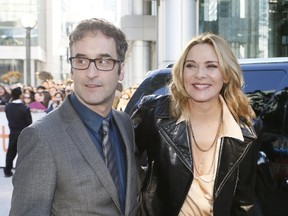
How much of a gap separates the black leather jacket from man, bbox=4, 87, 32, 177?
23.8 feet

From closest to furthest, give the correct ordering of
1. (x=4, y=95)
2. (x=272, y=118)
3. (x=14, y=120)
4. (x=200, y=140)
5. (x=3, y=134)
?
(x=200, y=140), (x=272, y=118), (x=14, y=120), (x=3, y=134), (x=4, y=95)

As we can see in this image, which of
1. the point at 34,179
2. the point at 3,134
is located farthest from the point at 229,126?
the point at 3,134

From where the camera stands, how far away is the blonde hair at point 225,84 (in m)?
2.69

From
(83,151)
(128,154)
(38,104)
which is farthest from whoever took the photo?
(38,104)

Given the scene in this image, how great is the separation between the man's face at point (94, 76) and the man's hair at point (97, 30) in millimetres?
19

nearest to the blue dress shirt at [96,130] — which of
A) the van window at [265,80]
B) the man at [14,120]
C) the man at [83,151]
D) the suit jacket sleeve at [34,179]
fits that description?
the man at [83,151]

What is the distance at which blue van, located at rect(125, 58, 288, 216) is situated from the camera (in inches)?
142

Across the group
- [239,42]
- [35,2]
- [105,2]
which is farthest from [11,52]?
[105,2]

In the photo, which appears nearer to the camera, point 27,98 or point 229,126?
point 229,126

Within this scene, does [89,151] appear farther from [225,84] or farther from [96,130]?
[225,84]

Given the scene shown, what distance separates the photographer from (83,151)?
6.56 ft

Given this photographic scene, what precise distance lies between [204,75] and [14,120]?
7.63 meters

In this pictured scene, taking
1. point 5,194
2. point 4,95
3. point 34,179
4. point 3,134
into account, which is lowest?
point 5,194

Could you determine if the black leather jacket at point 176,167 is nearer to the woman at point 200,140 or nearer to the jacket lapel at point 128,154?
the woman at point 200,140
